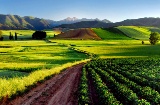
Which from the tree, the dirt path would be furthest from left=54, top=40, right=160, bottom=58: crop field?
the dirt path

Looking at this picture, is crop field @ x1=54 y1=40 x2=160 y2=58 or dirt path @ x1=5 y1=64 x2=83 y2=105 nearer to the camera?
dirt path @ x1=5 y1=64 x2=83 y2=105

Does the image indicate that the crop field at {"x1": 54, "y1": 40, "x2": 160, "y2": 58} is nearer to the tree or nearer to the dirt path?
the tree

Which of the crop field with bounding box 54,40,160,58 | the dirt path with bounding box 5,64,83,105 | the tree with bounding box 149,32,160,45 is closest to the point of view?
the dirt path with bounding box 5,64,83,105

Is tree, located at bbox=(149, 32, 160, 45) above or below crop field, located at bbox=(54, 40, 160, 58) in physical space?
above

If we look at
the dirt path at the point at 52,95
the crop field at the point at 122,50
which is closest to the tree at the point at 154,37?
the crop field at the point at 122,50

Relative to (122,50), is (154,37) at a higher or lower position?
higher

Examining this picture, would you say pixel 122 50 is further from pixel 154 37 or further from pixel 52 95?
pixel 52 95

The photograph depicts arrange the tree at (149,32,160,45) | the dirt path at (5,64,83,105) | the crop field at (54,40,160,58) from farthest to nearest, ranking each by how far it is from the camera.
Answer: the tree at (149,32,160,45), the crop field at (54,40,160,58), the dirt path at (5,64,83,105)

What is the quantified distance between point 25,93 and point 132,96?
12066 millimetres

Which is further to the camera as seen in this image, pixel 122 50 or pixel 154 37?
pixel 154 37

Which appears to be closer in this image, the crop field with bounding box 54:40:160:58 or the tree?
the crop field with bounding box 54:40:160:58

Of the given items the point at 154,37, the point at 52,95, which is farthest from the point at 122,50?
the point at 52,95

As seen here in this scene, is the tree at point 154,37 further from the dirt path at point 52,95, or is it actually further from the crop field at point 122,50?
the dirt path at point 52,95

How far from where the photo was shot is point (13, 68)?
5694 centimetres
